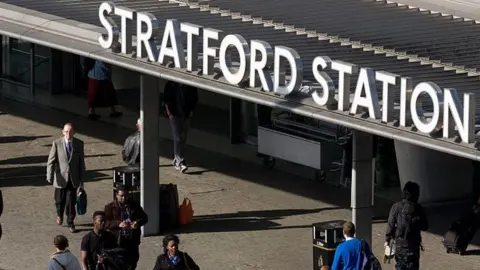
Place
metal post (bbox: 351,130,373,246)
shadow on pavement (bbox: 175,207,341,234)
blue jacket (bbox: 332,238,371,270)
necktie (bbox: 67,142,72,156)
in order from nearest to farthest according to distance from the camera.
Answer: blue jacket (bbox: 332,238,371,270) < metal post (bbox: 351,130,373,246) < necktie (bbox: 67,142,72,156) < shadow on pavement (bbox: 175,207,341,234)

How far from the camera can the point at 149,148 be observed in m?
19.9

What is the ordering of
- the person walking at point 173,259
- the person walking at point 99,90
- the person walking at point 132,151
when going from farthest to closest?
the person walking at point 99,90 → the person walking at point 132,151 → the person walking at point 173,259

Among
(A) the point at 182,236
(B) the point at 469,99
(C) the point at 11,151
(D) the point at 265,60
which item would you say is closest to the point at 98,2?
(C) the point at 11,151

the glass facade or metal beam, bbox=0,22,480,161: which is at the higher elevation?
metal beam, bbox=0,22,480,161

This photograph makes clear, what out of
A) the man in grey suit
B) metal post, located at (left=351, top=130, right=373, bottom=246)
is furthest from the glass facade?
metal post, located at (left=351, top=130, right=373, bottom=246)

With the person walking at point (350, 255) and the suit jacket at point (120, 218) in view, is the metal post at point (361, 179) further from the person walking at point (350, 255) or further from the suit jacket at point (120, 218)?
the suit jacket at point (120, 218)

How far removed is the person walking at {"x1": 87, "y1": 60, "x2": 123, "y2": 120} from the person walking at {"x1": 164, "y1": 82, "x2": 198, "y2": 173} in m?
3.67

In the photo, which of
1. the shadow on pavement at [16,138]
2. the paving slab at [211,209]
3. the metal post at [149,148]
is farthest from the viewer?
the shadow on pavement at [16,138]

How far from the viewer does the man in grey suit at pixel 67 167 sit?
65.7 ft

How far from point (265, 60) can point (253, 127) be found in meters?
8.31

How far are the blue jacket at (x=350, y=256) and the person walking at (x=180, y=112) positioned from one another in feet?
25.3

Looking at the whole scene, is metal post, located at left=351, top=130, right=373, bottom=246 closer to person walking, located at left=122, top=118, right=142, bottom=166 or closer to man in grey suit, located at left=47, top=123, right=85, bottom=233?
man in grey suit, located at left=47, top=123, right=85, bottom=233

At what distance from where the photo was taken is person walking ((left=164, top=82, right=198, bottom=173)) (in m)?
23.3

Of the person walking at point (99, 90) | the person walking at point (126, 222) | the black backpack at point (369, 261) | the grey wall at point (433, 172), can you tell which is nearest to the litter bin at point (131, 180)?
the person walking at point (126, 222)
